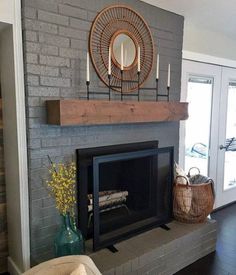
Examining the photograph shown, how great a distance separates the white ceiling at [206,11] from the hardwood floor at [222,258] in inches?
93.7

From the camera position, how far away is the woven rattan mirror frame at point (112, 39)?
2.19 metres

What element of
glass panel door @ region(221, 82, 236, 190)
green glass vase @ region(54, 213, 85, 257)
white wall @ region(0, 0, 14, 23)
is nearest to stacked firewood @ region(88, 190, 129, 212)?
green glass vase @ region(54, 213, 85, 257)

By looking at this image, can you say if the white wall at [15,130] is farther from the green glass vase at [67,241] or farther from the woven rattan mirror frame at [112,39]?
the woven rattan mirror frame at [112,39]

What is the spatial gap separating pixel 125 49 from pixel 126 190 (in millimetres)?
1365

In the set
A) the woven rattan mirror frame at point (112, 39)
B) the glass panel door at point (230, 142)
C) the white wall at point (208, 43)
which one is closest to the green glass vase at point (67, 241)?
the woven rattan mirror frame at point (112, 39)

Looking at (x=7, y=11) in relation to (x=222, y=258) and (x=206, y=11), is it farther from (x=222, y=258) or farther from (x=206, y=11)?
(x=222, y=258)

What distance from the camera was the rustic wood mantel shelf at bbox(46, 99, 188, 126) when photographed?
1.84m

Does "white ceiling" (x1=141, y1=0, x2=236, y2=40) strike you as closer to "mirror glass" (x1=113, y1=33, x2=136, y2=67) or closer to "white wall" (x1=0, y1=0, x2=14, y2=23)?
"mirror glass" (x1=113, y1=33, x2=136, y2=67)

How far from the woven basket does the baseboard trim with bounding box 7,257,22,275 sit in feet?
5.03

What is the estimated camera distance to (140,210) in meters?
2.72

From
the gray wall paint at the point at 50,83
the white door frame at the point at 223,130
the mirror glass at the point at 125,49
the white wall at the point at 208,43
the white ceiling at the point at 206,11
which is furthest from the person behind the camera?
the white door frame at the point at 223,130

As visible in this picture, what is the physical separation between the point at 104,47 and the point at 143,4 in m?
0.63

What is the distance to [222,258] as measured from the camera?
2.58m

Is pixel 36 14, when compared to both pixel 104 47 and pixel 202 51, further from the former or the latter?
pixel 202 51
